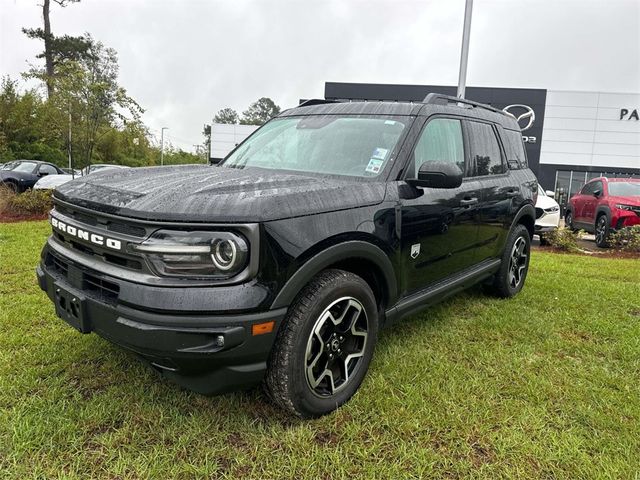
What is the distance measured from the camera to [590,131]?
2277cm

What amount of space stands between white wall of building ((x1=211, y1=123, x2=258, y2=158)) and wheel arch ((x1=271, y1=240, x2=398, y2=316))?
2864cm

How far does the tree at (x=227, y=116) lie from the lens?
86.9 meters

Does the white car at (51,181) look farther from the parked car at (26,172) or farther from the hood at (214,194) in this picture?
the hood at (214,194)

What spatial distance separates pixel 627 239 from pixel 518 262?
20.4 ft

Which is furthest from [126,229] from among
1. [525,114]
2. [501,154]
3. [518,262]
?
[525,114]

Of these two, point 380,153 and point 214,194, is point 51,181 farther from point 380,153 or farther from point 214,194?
point 214,194

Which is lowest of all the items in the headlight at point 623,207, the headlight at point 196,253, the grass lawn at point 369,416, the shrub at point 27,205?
the grass lawn at point 369,416

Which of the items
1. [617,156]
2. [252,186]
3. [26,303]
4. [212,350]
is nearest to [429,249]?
[252,186]

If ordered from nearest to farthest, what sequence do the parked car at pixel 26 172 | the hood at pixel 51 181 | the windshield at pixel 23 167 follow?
1. the hood at pixel 51 181
2. the parked car at pixel 26 172
3. the windshield at pixel 23 167

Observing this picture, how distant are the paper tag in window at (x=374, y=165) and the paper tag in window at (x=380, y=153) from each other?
3 cm

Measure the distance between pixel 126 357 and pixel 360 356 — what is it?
5.20 feet

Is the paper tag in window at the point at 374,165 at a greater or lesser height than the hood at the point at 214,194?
greater

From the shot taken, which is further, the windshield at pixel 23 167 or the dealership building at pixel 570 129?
the dealership building at pixel 570 129

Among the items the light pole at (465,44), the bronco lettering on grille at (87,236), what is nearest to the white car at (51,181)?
the light pole at (465,44)
